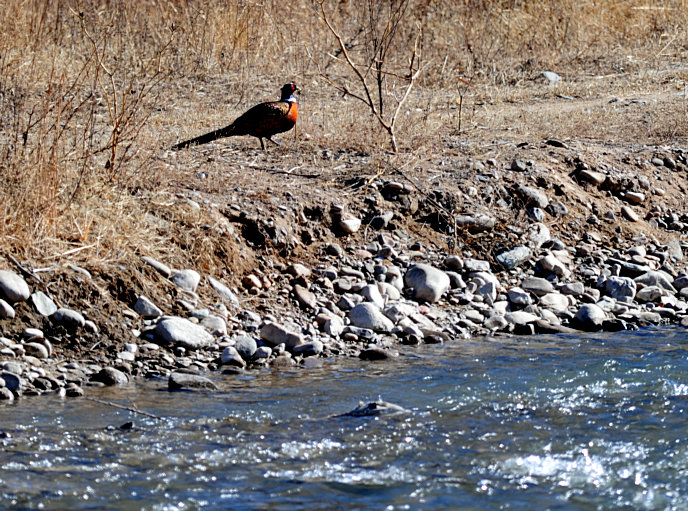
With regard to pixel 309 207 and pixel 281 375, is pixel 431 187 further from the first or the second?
pixel 281 375

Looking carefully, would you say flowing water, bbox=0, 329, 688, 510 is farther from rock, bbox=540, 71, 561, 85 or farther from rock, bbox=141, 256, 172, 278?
rock, bbox=540, 71, 561, 85

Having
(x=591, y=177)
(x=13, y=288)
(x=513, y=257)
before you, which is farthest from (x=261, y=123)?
(x=13, y=288)

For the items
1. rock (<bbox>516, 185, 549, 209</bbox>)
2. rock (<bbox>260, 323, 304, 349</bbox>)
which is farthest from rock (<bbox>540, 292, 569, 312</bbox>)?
rock (<bbox>260, 323, 304, 349</bbox>)

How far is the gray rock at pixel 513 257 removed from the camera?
21.7ft

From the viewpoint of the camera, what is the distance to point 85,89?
984cm

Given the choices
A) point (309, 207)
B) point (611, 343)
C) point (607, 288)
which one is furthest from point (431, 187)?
point (611, 343)

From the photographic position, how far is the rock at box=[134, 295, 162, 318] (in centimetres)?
521

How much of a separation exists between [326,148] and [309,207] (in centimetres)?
137

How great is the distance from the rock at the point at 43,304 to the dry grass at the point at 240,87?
0.29 metres

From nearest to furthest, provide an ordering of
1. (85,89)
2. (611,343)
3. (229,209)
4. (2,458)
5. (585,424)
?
(2,458) → (585,424) → (611,343) → (229,209) → (85,89)

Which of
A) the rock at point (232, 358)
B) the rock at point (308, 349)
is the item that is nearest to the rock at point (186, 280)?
the rock at point (232, 358)

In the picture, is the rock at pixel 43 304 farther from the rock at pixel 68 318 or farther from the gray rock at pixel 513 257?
the gray rock at pixel 513 257

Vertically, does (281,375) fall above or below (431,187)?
below

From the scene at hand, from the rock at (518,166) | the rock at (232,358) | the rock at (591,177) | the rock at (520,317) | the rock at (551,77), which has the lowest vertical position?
the rock at (232,358)
